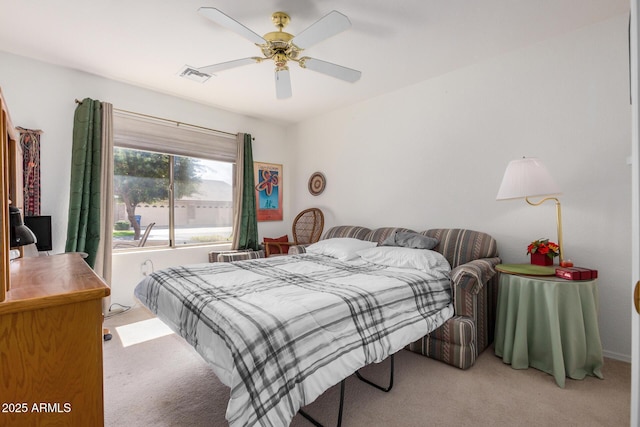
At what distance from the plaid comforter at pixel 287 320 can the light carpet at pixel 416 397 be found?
13.8 inches

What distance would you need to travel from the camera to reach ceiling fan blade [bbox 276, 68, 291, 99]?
2433 mm

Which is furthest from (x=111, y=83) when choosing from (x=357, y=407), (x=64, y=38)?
(x=357, y=407)

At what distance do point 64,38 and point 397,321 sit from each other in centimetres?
346

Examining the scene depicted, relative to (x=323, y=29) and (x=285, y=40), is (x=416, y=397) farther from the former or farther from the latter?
(x=285, y=40)

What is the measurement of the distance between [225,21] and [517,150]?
264 cm

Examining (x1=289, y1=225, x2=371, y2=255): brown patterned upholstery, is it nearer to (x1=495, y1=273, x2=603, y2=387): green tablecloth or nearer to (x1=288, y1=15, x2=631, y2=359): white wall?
(x1=288, y1=15, x2=631, y2=359): white wall

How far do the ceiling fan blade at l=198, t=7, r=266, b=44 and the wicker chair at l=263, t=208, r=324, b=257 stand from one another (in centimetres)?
276

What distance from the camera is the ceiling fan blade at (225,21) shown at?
68.0 inches

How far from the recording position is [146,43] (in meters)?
2.56

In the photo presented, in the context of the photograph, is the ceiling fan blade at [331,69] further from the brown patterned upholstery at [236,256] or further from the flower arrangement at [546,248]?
the brown patterned upholstery at [236,256]

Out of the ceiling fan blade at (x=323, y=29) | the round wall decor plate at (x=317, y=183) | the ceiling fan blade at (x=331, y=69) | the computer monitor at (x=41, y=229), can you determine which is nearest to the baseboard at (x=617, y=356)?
the ceiling fan blade at (x=331, y=69)

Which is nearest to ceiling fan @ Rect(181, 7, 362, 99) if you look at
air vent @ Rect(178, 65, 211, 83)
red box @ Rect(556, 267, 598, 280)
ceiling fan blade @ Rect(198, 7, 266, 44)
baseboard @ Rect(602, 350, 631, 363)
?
ceiling fan blade @ Rect(198, 7, 266, 44)

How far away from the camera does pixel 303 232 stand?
458cm

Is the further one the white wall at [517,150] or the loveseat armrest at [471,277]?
the white wall at [517,150]
